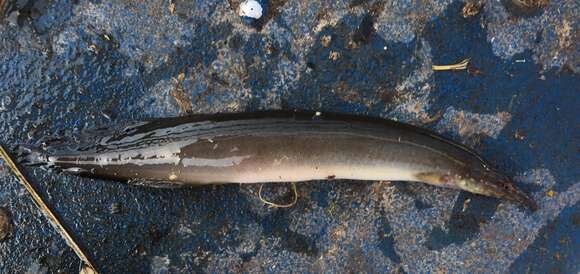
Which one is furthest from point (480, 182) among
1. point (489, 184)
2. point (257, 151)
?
point (257, 151)

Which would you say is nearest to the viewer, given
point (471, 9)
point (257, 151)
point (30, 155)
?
point (257, 151)

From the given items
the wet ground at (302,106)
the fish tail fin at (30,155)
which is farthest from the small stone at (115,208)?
the fish tail fin at (30,155)

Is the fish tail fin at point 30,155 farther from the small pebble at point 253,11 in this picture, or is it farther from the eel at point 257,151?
the small pebble at point 253,11

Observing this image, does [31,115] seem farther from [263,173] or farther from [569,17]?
[569,17]

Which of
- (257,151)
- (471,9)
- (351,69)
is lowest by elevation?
(257,151)

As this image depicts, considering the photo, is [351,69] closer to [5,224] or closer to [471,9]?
[471,9]

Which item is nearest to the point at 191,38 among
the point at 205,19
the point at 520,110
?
the point at 205,19

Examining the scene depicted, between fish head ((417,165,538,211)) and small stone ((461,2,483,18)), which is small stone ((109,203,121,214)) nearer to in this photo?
fish head ((417,165,538,211))
